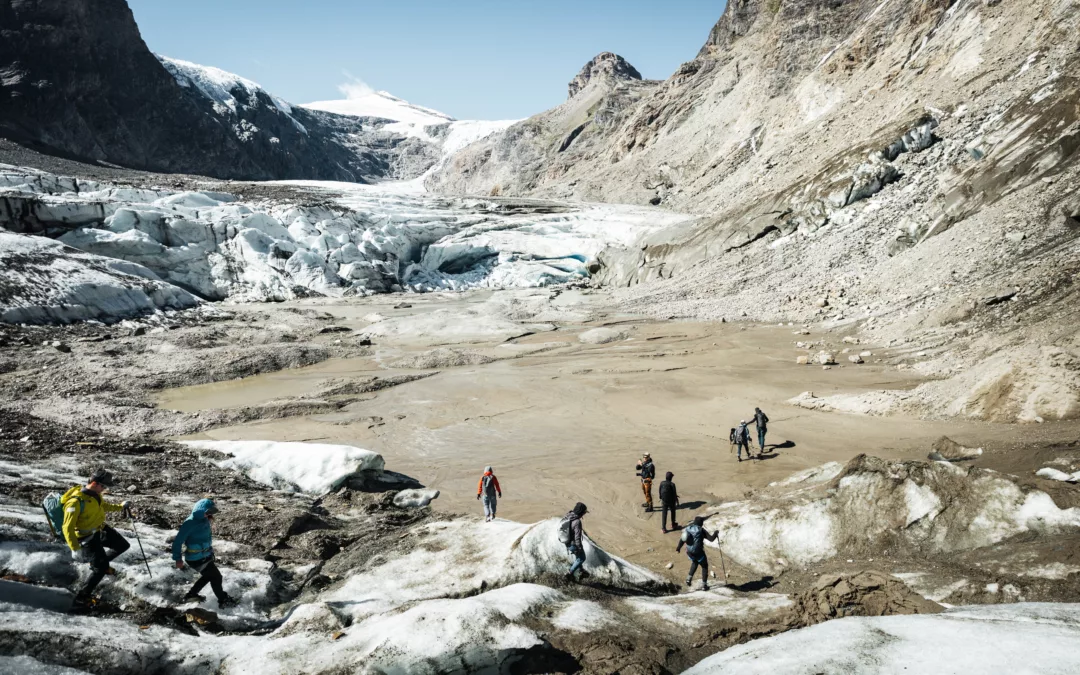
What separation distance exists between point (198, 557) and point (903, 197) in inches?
1351

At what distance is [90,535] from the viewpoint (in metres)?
5.77

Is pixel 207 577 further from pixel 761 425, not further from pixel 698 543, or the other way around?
pixel 761 425

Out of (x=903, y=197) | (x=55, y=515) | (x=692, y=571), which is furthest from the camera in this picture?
(x=903, y=197)

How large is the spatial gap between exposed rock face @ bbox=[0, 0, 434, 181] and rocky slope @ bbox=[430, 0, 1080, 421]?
82.3 m

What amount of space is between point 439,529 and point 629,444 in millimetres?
7126

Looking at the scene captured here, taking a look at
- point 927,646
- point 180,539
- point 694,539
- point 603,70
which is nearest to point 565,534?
point 694,539

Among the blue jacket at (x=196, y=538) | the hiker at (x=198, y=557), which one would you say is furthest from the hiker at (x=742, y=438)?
the blue jacket at (x=196, y=538)

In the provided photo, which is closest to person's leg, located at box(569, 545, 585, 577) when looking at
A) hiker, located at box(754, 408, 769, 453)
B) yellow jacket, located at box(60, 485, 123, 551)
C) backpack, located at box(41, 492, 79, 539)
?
yellow jacket, located at box(60, 485, 123, 551)

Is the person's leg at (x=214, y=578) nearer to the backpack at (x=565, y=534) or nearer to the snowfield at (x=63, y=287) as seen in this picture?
Answer: the backpack at (x=565, y=534)

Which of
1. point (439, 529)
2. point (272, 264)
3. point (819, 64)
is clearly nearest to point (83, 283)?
point (272, 264)

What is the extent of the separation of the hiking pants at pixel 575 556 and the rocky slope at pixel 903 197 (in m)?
10.4

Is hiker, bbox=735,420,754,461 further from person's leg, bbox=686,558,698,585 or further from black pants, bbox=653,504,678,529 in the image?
person's leg, bbox=686,558,698,585

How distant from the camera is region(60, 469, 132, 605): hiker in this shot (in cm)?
564

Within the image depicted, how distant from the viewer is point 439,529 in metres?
8.80
